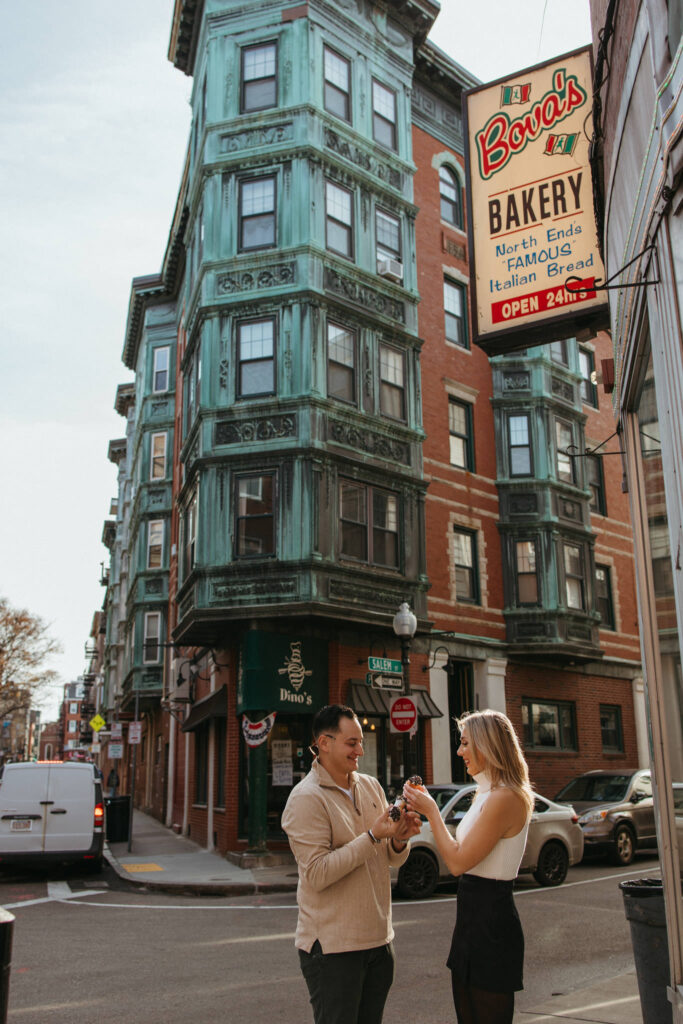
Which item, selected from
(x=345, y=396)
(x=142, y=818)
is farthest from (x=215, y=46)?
(x=142, y=818)

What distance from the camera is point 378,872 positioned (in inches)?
156

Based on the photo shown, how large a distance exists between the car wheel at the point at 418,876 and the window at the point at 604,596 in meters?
16.4

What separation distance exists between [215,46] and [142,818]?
83.3 ft

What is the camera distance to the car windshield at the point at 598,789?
18.4 meters

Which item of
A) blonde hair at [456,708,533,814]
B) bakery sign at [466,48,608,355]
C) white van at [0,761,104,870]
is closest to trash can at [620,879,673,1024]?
blonde hair at [456,708,533,814]

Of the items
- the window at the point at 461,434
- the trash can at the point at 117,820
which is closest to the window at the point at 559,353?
the window at the point at 461,434

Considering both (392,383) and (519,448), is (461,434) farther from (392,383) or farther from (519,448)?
(392,383)

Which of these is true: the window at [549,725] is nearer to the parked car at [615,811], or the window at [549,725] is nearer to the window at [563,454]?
the parked car at [615,811]

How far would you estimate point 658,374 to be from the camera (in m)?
4.80

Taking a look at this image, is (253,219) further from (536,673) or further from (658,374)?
(658,374)

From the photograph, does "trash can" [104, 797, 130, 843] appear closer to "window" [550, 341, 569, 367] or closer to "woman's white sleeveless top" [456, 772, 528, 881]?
"window" [550, 341, 569, 367]

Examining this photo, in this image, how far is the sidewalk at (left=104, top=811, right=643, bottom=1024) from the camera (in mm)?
6617

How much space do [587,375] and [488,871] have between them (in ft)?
91.9

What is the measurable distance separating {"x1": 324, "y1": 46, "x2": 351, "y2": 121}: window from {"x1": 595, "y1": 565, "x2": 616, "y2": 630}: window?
15076 mm
